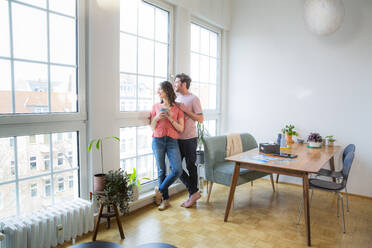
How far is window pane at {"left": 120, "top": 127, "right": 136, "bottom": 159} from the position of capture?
11.3ft

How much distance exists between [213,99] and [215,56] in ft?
2.59

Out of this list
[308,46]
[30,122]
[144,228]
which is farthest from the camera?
[308,46]

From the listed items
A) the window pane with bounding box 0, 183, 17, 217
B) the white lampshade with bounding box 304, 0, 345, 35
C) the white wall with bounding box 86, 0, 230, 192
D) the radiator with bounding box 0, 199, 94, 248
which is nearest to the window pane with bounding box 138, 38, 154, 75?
the white wall with bounding box 86, 0, 230, 192

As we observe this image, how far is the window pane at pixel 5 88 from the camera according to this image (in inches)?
91.1

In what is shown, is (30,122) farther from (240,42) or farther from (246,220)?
(240,42)

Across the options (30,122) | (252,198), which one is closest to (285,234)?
(252,198)

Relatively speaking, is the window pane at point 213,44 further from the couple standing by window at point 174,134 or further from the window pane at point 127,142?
the window pane at point 127,142

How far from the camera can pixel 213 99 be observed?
523cm

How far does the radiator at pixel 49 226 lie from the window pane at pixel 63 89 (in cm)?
92

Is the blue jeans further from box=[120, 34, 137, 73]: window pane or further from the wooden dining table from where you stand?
box=[120, 34, 137, 73]: window pane

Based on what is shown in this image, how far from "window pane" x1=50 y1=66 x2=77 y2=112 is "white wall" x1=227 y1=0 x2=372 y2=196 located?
3231 millimetres

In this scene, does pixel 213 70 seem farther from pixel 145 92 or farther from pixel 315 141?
pixel 315 141

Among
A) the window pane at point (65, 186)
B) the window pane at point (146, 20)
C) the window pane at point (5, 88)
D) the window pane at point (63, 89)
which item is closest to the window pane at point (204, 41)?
the window pane at point (146, 20)

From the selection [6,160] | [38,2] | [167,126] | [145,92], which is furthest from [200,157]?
[38,2]
